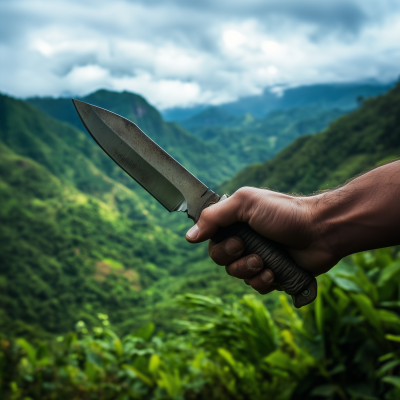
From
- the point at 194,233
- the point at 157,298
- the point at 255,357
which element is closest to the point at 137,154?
the point at 194,233

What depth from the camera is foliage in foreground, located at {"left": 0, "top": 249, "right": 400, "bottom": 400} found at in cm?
246

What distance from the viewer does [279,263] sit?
1.60m

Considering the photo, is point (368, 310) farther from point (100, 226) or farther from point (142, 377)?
point (100, 226)

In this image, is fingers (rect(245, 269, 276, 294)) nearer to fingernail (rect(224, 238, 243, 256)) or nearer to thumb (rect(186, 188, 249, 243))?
fingernail (rect(224, 238, 243, 256))

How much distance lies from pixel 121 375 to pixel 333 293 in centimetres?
201

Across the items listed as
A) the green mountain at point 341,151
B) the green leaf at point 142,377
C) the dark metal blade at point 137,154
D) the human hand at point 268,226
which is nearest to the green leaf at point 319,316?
the human hand at point 268,226

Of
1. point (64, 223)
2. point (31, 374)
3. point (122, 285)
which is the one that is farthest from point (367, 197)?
point (64, 223)

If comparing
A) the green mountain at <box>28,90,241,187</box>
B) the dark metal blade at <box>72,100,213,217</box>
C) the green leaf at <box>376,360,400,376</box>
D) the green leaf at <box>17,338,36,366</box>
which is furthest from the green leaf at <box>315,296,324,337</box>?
the green mountain at <box>28,90,241,187</box>

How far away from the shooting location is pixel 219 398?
277 cm

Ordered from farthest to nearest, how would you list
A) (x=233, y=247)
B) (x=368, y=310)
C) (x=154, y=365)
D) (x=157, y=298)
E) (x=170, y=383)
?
(x=157, y=298) < (x=154, y=365) < (x=170, y=383) < (x=368, y=310) < (x=233, y=247)

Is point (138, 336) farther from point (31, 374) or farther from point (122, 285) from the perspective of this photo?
point (122, 285)

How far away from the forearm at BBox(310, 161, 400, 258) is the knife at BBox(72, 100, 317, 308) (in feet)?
0.80

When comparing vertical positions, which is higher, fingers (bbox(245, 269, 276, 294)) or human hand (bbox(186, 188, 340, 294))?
human hand (bbox(186, 188, 340, 294))

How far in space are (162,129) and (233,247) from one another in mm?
188471
